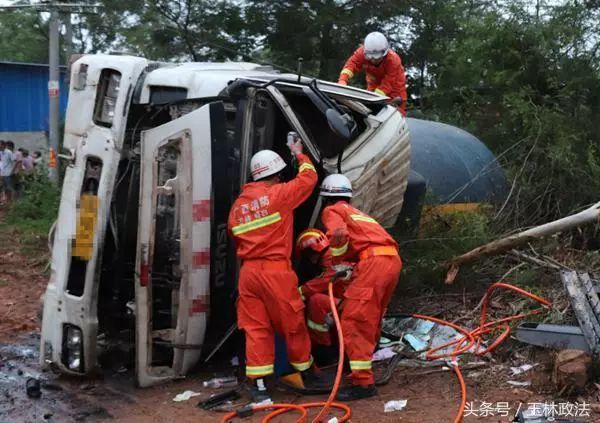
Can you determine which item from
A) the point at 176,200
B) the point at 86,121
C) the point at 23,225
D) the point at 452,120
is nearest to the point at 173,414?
the point at 176,200

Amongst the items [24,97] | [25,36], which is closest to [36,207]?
[24,97]

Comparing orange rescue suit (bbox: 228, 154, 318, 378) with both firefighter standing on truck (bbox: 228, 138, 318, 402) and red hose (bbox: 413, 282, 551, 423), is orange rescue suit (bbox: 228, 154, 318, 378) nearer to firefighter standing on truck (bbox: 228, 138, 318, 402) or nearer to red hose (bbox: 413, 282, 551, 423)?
firefighter standing on truck (bbox: 228, 138, 318, 402)

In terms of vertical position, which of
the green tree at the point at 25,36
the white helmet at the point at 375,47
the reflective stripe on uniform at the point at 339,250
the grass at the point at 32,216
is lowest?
the grass at the point at 32,216

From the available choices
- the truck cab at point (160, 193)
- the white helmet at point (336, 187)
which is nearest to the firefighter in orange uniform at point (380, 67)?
the truck cab at point (160, 193)

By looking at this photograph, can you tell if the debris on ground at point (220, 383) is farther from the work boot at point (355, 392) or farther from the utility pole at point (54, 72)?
the utility pole at point (54, 72)

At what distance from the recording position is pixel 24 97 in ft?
63.7

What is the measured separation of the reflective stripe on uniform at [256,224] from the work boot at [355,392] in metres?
1.09

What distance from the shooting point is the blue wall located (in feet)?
62.4

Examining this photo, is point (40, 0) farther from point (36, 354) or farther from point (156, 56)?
point (36, 354)

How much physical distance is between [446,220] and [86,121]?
3.05 m

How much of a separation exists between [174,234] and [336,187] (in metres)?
1.06

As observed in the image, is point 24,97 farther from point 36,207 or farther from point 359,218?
point 359,218

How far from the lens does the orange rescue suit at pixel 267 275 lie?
475cm

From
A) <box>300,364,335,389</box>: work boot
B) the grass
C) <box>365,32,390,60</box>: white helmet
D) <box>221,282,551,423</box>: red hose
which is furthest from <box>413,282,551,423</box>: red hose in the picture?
the grass
